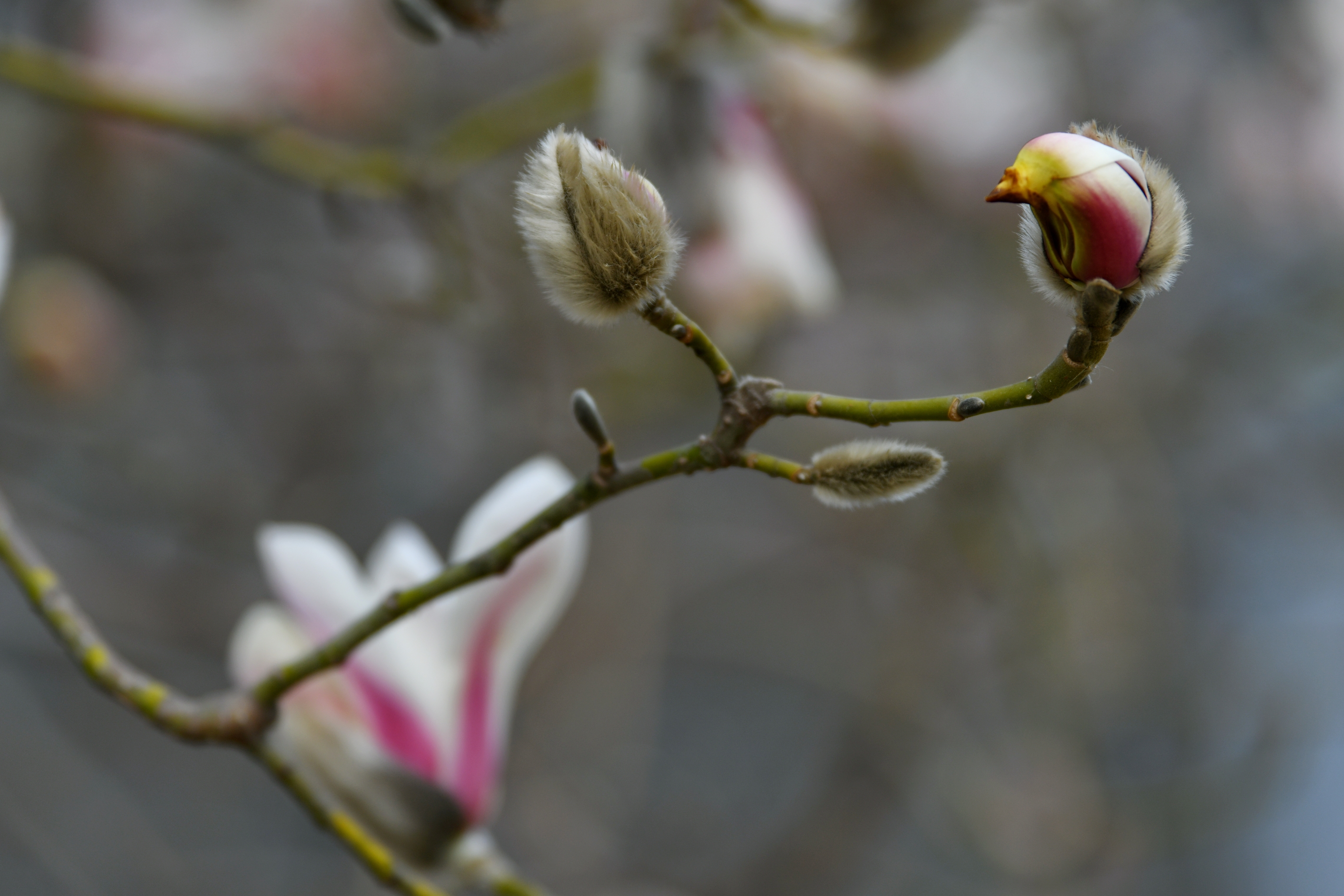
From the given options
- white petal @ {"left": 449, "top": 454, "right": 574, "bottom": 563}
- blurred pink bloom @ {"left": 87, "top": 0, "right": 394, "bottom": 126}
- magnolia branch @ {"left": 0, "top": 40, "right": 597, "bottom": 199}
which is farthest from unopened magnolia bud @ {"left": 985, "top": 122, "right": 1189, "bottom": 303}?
blurred pink bloom @ {"left": 87, "top": 0, "right": 394, "bottom": 126}

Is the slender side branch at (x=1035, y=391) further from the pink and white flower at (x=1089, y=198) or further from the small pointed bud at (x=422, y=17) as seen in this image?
the small pointed bud at (x=422, y=17)

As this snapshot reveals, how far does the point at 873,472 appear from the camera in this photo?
327 mm

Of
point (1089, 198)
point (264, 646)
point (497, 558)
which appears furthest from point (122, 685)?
point (1089, 198)

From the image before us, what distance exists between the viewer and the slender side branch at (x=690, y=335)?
32cm

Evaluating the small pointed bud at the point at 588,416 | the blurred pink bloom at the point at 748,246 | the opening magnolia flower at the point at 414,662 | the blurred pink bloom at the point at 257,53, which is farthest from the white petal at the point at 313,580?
the blurred pink bloom at the point at 257,53

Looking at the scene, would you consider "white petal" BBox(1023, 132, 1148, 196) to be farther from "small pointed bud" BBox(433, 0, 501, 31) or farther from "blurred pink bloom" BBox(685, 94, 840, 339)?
"blurred pink bloom" BBox(685, 94, 840, 339)

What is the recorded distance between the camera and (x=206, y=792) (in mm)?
1965

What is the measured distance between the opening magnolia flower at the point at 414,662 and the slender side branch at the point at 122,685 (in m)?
0.04

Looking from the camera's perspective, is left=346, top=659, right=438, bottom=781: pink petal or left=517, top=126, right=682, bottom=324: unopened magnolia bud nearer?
left=517, top=126, right=682, bottom=324: unopened magnolia bud

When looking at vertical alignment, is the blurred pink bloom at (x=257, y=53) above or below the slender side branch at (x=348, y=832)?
above

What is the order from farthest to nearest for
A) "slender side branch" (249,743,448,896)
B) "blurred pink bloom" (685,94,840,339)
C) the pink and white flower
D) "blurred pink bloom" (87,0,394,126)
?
"blurred pink bloom" (87,0,394,126) < "blurred pink bloom" (685,94,840,339) < "slender side branch" (249,743,448,896) < the pink and white flower

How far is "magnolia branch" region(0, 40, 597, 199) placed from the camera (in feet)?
2.52

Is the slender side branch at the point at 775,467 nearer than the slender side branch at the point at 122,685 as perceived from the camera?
Yes

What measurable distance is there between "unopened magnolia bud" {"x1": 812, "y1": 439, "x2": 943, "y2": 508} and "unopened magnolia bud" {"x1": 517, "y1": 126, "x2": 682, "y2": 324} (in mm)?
73
